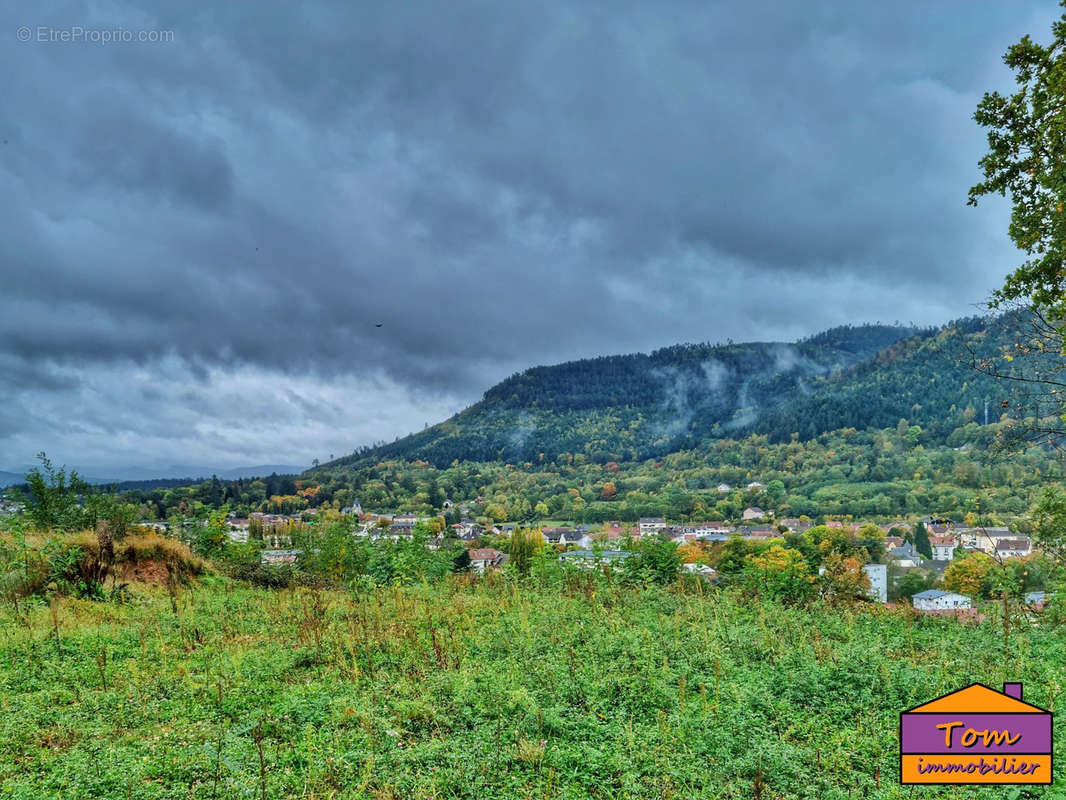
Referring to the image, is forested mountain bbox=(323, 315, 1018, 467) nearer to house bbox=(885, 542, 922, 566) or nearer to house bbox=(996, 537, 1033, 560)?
A: house bbox=(885, 542, 922, 566)

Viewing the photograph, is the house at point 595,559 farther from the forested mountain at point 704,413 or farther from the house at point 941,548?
the forested mountain at point 704,413

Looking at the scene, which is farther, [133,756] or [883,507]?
[883,507]

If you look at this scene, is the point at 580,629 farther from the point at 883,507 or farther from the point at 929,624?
the point at 883,507

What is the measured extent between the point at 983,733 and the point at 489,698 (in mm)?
3138

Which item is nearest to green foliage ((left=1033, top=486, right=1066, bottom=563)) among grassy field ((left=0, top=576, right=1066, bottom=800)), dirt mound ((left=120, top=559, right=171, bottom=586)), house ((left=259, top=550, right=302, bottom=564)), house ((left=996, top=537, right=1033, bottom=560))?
house ((left=996, top=537, right=1033, bottom=560))

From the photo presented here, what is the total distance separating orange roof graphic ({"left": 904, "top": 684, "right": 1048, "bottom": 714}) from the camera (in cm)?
315

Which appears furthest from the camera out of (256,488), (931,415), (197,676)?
(931,415)

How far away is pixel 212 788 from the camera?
318cm

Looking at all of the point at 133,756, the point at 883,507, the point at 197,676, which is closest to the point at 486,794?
the point at 133,756

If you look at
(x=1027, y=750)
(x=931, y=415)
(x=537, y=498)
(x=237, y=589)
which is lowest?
(x=537, y=498)

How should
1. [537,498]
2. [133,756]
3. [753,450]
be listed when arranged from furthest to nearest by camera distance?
[753,450] → [537,498] → [133,756]

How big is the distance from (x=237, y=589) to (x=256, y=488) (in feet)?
313

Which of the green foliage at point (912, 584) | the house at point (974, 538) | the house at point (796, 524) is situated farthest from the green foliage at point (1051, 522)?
the house at point (796, 524)

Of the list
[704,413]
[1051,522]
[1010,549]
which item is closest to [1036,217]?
[1051,522]
